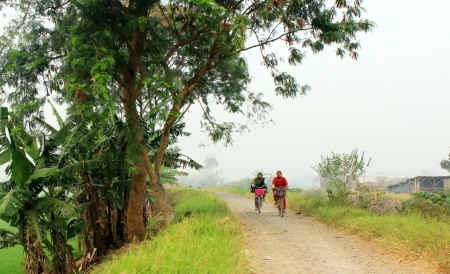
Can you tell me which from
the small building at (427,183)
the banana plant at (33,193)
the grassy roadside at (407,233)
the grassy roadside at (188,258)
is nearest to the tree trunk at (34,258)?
the banana plant at (33,193)

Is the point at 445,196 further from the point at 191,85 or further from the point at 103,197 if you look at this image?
the point at 103,197

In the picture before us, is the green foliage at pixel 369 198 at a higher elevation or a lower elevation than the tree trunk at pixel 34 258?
higher

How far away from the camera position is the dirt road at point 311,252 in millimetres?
5883

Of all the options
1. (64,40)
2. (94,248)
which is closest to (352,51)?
(64,40)

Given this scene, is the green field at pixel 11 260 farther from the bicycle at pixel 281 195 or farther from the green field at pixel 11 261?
the bicycle at pixel 281 195

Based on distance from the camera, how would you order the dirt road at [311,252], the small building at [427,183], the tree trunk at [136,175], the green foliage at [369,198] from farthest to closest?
1. the small building at [427,183]
2. the green foliage at [369,198]
3. the tree trunk at [136,175]
4. the dirt road at [311,252]

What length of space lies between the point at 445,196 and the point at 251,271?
6552 millimetres

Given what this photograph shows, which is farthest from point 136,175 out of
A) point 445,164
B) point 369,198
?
point 445,164

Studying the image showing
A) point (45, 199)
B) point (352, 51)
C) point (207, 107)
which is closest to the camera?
point (45, 199)

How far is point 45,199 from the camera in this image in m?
8.68

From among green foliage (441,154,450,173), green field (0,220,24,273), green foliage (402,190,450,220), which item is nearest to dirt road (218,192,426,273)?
green foliage (402,190,450,220)

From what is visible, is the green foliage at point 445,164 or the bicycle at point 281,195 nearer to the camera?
the bicycle at point 281,195

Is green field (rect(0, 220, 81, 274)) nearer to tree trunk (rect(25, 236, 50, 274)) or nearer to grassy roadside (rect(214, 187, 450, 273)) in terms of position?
tree trunk (rect(25, 236, 50, 274))

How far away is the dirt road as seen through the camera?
5.88m
